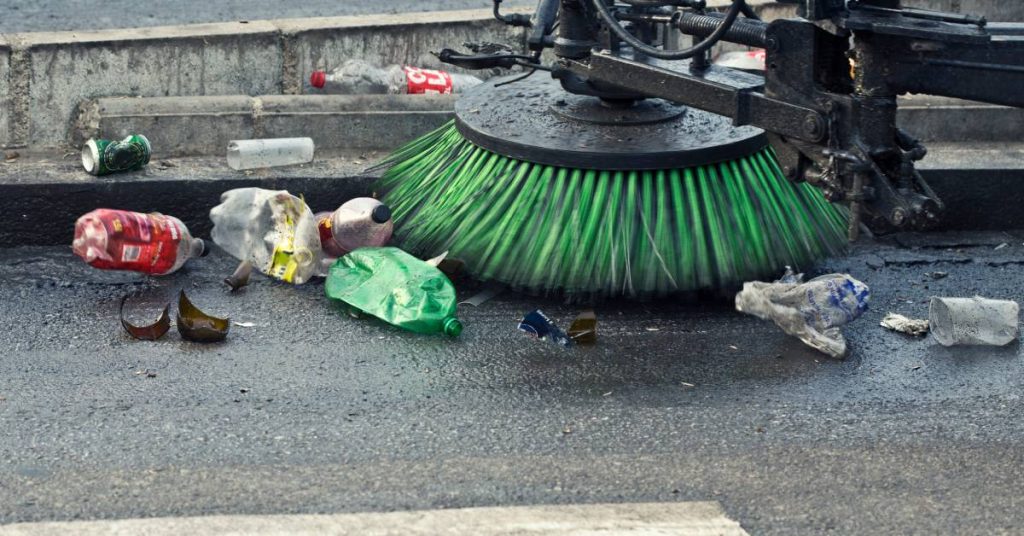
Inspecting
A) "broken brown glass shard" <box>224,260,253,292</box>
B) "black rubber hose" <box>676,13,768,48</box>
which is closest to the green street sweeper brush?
"black rubber hose" <box>676,13,768,48</box>

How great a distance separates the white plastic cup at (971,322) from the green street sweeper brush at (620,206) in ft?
1.42

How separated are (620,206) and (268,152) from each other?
1.33 metres

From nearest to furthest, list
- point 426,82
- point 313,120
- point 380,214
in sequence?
point 380,214 < point 313,120 < point 426,82

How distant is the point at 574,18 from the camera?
3.88 meters

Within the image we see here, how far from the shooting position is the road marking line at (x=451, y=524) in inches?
104

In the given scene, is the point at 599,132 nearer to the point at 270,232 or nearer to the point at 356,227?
the point at 356,227

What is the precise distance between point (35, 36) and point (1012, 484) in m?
3.53

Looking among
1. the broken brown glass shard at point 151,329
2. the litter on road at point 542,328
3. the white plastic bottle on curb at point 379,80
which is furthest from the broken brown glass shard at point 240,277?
the white plastic bottle on curb at point 379,80

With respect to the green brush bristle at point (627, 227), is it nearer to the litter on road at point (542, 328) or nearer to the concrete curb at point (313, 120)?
the litter on road at point (542, 328)

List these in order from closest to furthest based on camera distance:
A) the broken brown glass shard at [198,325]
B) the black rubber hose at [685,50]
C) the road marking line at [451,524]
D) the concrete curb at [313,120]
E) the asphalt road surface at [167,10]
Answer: the road marking line at [451,524] < the black rubber hose at [685,50] < the broken brown glass shard at [198,325] < the concrete curb at [313,120] < the asphalt road surface at [167,10]

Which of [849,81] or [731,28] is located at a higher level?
[731,28]

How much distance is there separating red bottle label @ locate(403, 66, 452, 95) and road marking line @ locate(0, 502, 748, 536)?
8.68 feet

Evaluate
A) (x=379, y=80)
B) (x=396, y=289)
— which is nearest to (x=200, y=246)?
(x=396, y=289)

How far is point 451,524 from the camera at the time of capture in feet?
8.75
